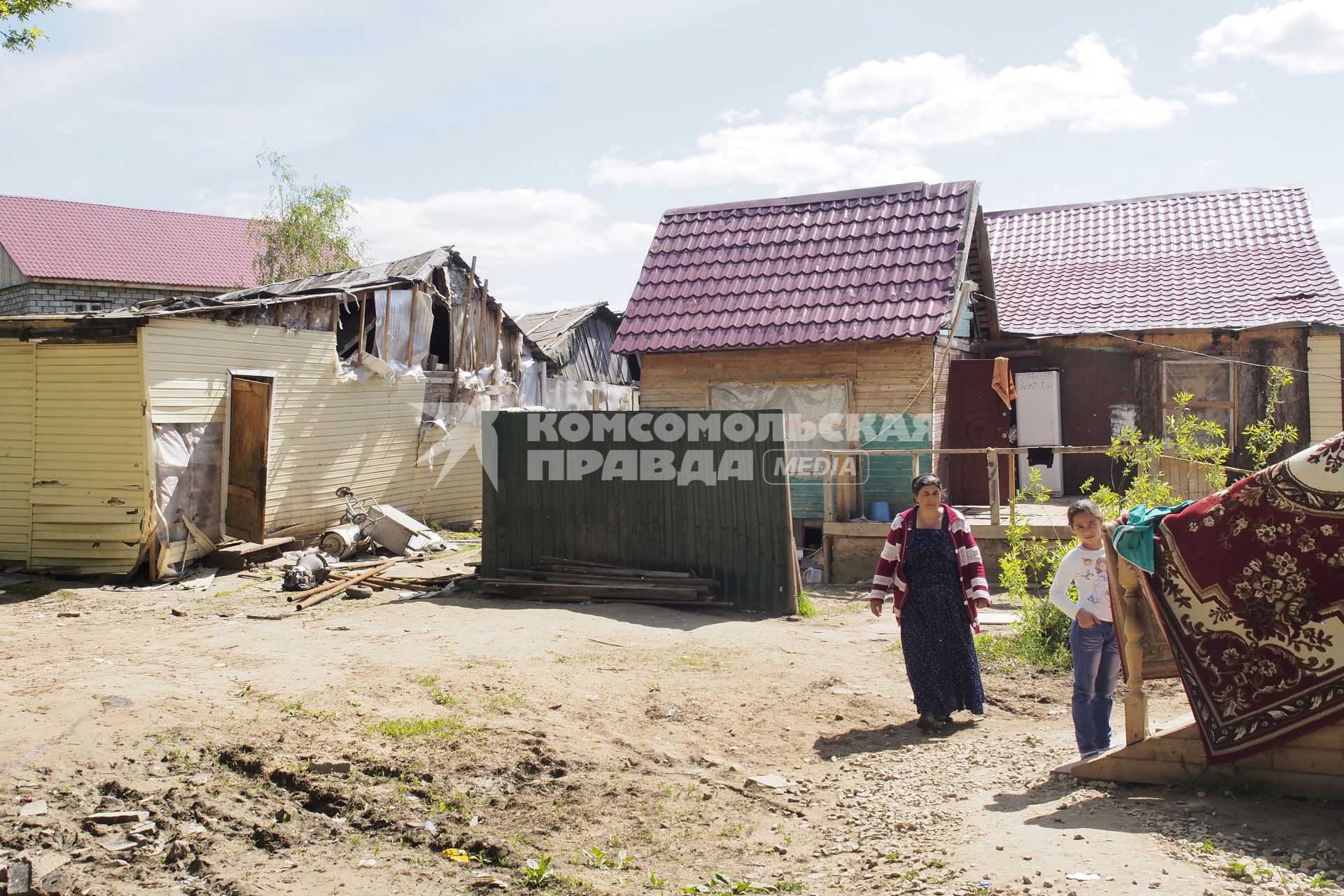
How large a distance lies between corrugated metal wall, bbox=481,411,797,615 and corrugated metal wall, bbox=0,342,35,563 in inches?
204

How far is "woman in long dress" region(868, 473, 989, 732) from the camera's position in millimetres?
6316

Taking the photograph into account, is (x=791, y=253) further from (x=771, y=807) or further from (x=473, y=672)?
(x=771, y=807)

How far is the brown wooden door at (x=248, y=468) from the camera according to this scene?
12.6 m

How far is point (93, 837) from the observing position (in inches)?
175

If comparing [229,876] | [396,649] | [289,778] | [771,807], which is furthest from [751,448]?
[229,876]

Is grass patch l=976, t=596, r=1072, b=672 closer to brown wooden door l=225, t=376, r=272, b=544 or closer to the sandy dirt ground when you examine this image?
the sandy dirt ground

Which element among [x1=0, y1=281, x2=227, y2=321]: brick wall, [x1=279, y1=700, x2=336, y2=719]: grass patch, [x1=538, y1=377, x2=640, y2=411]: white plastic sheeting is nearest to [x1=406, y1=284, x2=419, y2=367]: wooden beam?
[x1=538, y1=377, x2=640, y2=411]: white plastic sheeting

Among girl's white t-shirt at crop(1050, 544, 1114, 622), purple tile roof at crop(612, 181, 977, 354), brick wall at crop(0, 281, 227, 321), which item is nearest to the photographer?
girl's white t-shirt at crop(1050, 544, 1114, 622)

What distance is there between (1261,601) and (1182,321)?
11230 millimetres

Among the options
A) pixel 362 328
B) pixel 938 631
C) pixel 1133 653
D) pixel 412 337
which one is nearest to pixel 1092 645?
pixel 1133 653

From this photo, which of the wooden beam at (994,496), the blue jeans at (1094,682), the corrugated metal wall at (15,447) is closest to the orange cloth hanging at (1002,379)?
the wooden beam at (994,496)

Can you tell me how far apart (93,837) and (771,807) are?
3023mm

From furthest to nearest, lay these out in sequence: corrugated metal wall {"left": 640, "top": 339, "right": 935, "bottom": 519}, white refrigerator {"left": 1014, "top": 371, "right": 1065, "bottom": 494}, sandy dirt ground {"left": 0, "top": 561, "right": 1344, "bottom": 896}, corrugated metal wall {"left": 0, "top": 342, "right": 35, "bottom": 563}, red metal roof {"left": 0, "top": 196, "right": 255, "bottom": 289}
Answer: red metal roof {"left": 0, "top": 196, "right": 255, "bottom": 289} → white refrigerator {"left": 1014, "top": 371, "right": 1065, "bottom": 494} → corrugated metal wall {"left": 640, "top": 339, "right": 935, "bottom": 519} → corrugated metal wall {"left": 0, "top": 342, "right": 35, "bottom": 563} → sandy dirt ground {"left": 0, "top": 561, "right": 1344, "bottom": 896}

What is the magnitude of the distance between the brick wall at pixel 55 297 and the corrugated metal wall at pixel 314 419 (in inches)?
574
